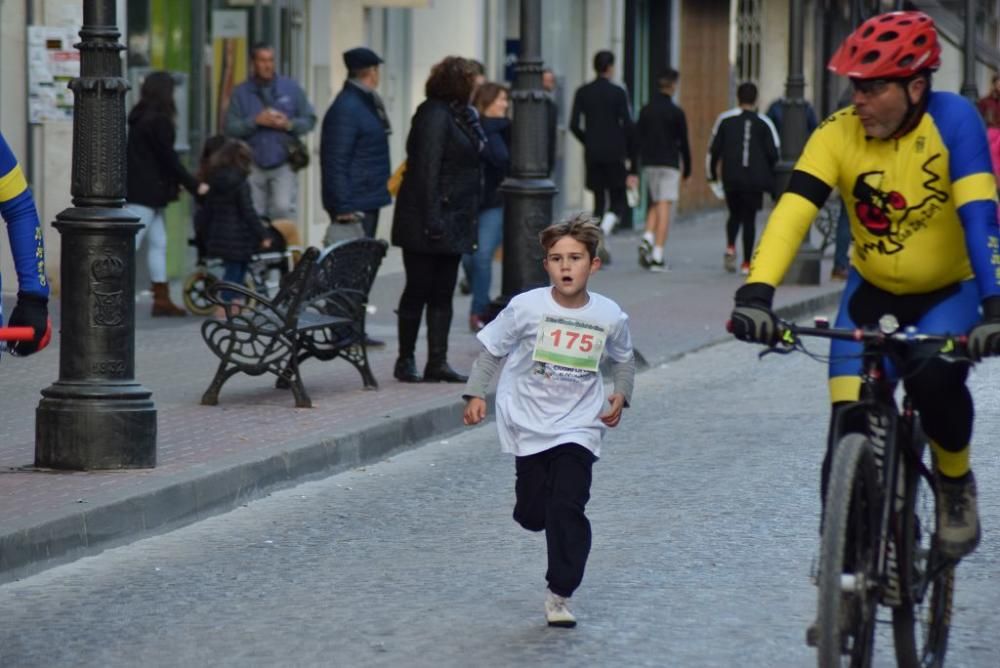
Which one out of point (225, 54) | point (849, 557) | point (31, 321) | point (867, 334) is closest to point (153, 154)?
point (225, 54)

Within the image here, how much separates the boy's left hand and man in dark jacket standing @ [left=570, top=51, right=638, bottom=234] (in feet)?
50.1

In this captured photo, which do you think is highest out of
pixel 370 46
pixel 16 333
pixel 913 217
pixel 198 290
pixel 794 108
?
pixel 370 46

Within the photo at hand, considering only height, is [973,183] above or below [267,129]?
below

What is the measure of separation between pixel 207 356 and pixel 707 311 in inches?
208

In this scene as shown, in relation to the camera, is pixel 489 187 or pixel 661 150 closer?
pixel 489 187

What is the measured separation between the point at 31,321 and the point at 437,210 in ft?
18.6

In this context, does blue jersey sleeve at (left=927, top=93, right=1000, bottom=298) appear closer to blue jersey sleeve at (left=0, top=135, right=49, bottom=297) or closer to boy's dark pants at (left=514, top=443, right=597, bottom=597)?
boy's dark pants at (left=514, top=443, right=597, bottom=597)

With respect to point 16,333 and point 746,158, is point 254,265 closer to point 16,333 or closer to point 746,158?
point 746,158

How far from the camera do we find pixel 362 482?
959 cm

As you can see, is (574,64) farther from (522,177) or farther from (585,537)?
(585,537)

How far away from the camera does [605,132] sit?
21844mm

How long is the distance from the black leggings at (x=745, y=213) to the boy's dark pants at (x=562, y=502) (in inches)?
567

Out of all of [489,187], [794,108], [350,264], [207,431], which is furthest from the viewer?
[794,108]

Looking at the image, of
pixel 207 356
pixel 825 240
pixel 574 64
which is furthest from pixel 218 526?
pixel 574 64
